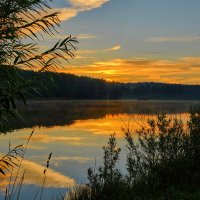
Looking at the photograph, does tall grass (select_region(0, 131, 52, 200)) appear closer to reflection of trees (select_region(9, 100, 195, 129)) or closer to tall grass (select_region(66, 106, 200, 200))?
tall grass (select_region(66, 106, 200, 200))

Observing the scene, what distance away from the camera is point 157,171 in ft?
36.2

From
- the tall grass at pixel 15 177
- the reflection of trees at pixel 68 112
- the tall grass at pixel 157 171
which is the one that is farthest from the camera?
the reflection of trees at pixel 68 112

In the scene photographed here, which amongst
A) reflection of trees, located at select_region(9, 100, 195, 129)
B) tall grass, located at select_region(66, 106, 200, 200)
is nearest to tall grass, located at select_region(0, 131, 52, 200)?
tall grass, located at select_region(66, 106, 200, 200)

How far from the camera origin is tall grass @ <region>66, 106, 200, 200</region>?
33.3ft

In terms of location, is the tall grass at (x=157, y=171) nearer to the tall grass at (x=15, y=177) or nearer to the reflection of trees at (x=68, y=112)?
the tall grass at (x=15, y=177)

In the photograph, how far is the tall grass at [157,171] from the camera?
10141 millimetres

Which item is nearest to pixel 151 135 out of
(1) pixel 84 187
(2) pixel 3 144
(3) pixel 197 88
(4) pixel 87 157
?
(1) pixel 84 187

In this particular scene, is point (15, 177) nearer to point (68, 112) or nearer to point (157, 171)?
point (157, 171)

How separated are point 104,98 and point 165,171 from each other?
486 ft

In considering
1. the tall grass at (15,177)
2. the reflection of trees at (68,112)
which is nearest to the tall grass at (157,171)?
the tall grass at (15,177)

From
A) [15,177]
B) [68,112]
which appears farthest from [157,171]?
[68,112]

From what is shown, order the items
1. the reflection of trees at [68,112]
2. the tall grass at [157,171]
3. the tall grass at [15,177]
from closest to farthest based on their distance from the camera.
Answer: the tall grass at [15,177] → the tall grass at [157,171] → the reflection of trees at [68,112]

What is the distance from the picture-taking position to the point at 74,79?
6033 inches

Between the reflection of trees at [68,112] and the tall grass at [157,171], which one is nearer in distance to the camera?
the tall grass at [157,171]
